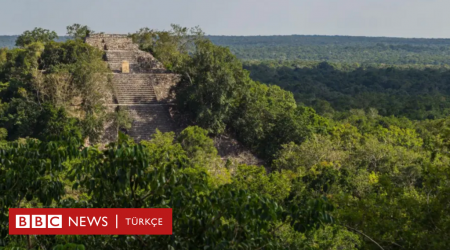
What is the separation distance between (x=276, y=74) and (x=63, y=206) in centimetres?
7781

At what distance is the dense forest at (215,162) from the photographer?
5.09 meters

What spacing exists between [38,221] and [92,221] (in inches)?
24.6

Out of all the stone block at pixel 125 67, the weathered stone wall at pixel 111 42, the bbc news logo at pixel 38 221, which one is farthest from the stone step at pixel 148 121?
the bbc news logo at pixel 38 221

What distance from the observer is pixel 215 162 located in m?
19.0

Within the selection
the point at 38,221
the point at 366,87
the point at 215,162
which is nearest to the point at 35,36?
the point at 215,162

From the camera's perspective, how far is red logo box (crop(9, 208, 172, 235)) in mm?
5156

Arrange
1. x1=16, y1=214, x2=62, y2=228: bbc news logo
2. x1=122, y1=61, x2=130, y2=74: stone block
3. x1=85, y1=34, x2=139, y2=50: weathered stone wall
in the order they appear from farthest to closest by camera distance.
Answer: x1=85, y1=34, x2=139, y2=50: weathered stone wall < x1=122, y1=61, x2=130, y2=74: stone block < x1=16, y1=214, x2=62, y2=228: bbc news logo

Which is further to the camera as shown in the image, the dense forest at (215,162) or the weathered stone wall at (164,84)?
the weathered stone wall at (164,84)

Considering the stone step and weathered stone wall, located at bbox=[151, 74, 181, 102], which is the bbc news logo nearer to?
the stone step

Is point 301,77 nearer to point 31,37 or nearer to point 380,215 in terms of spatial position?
point 31,37

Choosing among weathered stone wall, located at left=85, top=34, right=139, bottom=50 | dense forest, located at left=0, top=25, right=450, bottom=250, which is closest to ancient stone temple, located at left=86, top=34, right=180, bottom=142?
weathered stone wall, located at left=85, top=34, right=139, bottom=50

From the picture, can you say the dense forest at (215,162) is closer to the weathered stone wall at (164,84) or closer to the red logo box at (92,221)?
the red logo box at (92,221)

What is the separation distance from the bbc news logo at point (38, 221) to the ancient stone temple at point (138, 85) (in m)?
16.1

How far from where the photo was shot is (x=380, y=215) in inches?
366
